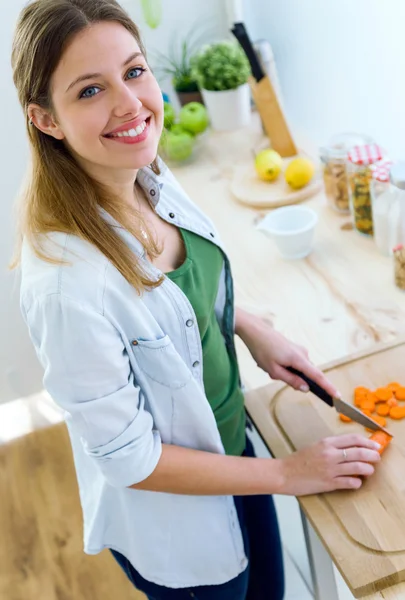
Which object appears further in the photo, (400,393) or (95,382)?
(400,393)

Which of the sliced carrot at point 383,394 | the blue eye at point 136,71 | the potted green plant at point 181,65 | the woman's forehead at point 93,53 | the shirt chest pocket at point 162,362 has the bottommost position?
the sliced carrot at point 383,394

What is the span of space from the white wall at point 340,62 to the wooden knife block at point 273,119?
0.13m

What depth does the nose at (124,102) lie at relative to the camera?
798 mm

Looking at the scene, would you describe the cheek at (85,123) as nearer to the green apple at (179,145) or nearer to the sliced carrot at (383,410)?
the sliced carrot at (383,410)

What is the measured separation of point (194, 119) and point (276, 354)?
0.97 meters

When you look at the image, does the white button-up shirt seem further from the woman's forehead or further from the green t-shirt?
the woman's forehead

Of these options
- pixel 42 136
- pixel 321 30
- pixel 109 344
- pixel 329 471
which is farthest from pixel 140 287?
pixel 321 30

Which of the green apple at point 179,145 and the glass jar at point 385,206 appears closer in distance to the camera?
the glass jar at point 385,206

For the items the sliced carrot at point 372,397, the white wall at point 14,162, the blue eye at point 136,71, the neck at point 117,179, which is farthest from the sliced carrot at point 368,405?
the white wall at point 14,162

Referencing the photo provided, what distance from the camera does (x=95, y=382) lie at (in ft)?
2.55

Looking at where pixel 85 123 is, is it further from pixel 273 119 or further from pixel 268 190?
pixel 273 119

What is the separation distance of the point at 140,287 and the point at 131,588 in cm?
116

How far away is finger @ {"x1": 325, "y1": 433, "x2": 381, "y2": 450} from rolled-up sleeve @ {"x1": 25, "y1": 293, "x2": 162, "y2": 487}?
248mm

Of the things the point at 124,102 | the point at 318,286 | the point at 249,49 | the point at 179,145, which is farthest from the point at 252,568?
the point at 249,49
